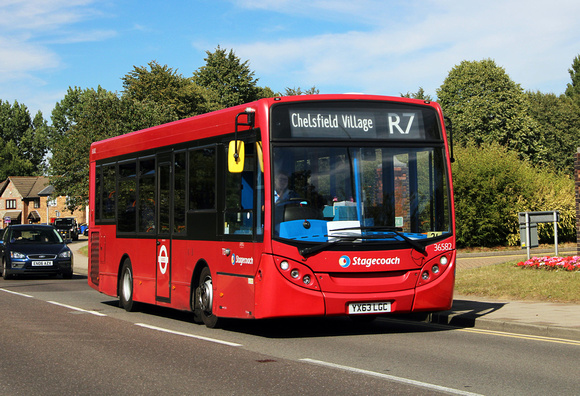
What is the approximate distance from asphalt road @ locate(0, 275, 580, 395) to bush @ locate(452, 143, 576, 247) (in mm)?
22012

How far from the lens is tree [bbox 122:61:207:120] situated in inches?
2721

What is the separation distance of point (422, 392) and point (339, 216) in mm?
3895

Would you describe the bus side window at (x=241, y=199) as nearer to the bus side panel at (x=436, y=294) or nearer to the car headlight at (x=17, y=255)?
the bus side panel at (x=436, y=294)

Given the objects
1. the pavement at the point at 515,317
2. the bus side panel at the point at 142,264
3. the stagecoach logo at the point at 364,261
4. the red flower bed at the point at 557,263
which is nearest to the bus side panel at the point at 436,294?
the stagecoach logo at the point at 364,261

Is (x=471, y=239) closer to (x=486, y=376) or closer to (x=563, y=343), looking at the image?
(x=563, y=343)

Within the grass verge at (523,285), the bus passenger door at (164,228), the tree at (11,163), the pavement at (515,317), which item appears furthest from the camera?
the tree at (11,163)

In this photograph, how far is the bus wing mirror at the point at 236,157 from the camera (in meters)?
10.6

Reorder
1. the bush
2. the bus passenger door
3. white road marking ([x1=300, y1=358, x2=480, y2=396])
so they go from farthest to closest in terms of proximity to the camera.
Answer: the bush → the bus passenger door → white road marking ([x1=300, y1=358, x2=480, y2=396])

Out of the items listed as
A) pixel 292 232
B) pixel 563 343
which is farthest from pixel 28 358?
pixel 563 343

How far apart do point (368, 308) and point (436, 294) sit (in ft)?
3.42

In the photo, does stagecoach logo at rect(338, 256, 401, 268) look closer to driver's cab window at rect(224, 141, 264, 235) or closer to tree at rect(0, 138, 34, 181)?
driver's cab window at rect(224, 141, 264, 235)

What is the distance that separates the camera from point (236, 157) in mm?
10602

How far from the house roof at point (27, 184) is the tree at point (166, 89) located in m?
51.8

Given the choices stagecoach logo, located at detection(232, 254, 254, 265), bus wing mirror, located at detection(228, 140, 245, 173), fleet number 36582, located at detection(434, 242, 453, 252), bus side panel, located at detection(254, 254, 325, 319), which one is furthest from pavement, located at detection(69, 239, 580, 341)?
bus wing mirror, located at detection(228, 140, 245, 173)
